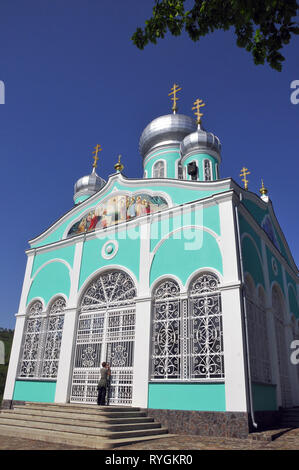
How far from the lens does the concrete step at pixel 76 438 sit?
22.7 feet

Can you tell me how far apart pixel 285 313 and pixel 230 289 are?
5769 mm

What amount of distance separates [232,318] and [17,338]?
8424mm

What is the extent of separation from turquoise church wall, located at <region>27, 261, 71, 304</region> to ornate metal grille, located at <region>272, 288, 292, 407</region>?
7.29 m

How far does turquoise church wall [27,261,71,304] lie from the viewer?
13000 mm

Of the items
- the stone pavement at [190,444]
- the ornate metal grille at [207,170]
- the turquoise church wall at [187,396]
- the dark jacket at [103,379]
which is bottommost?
the stone pavement at [190,444]

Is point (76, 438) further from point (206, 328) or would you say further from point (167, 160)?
point (167, 160)

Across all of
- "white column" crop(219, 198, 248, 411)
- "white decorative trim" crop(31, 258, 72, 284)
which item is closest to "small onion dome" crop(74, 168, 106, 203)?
"white decorative trim" crop(31, 258, 72, 284)

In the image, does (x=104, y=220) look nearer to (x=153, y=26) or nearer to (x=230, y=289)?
(x=230, y=289)

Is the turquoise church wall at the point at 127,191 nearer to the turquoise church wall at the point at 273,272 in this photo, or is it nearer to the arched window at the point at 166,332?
the arched window at the point at 166,332

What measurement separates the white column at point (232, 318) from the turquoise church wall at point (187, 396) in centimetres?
27

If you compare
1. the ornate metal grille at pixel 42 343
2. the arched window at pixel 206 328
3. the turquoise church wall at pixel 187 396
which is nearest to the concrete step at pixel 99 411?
the turquoise church wall at pixel 187 396

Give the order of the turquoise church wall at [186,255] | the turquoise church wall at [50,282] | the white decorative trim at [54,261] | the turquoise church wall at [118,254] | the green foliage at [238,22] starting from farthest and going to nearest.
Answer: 1. the white decorative trim at [54,261]
2. the turquoise church wall at [50,282]
3. the turquoise church wall at [118,254]
4. the turquoise church wall at [186,255]
5. the green foliage at [238,22]

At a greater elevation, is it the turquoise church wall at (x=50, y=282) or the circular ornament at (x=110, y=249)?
the circular ornament at (x=110, y=249)
